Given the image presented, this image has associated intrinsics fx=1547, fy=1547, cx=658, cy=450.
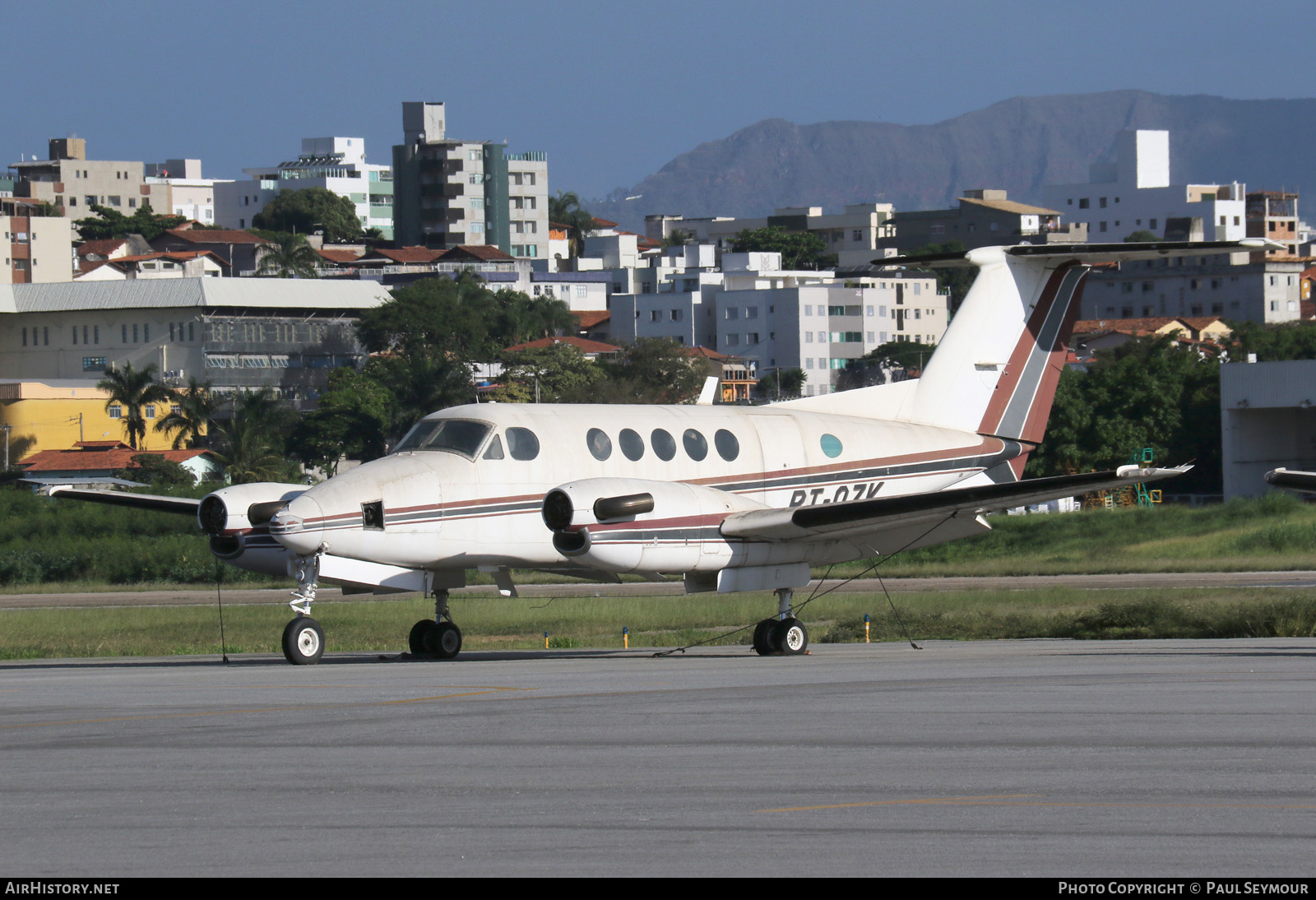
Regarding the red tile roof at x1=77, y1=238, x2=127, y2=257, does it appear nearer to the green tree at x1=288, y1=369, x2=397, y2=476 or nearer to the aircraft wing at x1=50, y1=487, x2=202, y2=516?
the green tree at x1=288, y1=369, x2=397, y2=476

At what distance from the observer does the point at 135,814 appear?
9352 mm

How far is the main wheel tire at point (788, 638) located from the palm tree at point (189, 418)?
82.5 metres

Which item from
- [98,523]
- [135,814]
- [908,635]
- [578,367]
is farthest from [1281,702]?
[578,367]

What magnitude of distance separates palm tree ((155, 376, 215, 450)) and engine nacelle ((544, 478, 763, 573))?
274ft

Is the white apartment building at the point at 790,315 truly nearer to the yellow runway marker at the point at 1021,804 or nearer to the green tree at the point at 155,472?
the green tree at the point at 155,472

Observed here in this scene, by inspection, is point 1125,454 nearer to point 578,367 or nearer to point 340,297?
point 578,367

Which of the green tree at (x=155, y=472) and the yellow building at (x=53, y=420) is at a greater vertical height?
the yellow building at (x=53, y=420)

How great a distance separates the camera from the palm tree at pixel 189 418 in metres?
99.2

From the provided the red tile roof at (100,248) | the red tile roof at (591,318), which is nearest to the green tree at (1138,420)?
the red tile roof at (591,318)

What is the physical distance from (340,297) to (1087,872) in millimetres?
129862

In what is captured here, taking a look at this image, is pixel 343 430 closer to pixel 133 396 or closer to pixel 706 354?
pixel 133 396

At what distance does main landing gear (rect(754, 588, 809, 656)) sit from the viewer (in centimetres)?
2233

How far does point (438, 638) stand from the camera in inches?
885

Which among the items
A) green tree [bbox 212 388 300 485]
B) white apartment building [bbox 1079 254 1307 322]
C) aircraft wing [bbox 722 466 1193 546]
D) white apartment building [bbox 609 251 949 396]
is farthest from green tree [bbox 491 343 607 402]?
white apartment building [bbox 1079 254 1307 322]
